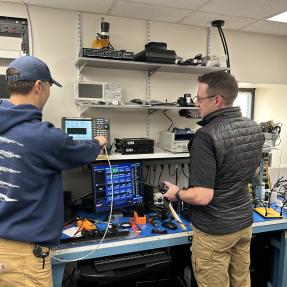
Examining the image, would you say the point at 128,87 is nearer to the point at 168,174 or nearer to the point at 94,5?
the point at 94,5

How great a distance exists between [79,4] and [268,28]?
179 centimetres

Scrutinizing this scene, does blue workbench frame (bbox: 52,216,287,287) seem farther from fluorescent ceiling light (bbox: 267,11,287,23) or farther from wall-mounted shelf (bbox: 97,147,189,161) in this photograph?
fluorescent ceiling light (bbox: 267,11,287,23)

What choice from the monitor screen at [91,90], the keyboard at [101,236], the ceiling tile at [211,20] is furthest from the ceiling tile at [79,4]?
the keyboard at [101,236]

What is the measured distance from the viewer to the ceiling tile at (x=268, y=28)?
246 centimetres

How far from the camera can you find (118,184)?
2.08 metres

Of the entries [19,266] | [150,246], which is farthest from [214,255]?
[19,266]

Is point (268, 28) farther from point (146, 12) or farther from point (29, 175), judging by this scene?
point (29, 175)

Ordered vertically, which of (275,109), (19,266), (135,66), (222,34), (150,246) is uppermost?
(222,34)

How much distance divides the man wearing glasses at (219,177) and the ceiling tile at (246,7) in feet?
2.91

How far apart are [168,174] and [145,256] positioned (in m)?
0.95

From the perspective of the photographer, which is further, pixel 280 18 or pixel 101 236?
pixel 280 18

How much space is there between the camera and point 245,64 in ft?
9.01

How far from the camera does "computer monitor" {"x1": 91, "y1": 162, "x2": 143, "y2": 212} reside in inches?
79.1

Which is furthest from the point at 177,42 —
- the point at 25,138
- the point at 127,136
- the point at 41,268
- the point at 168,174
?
the point at 41,268
